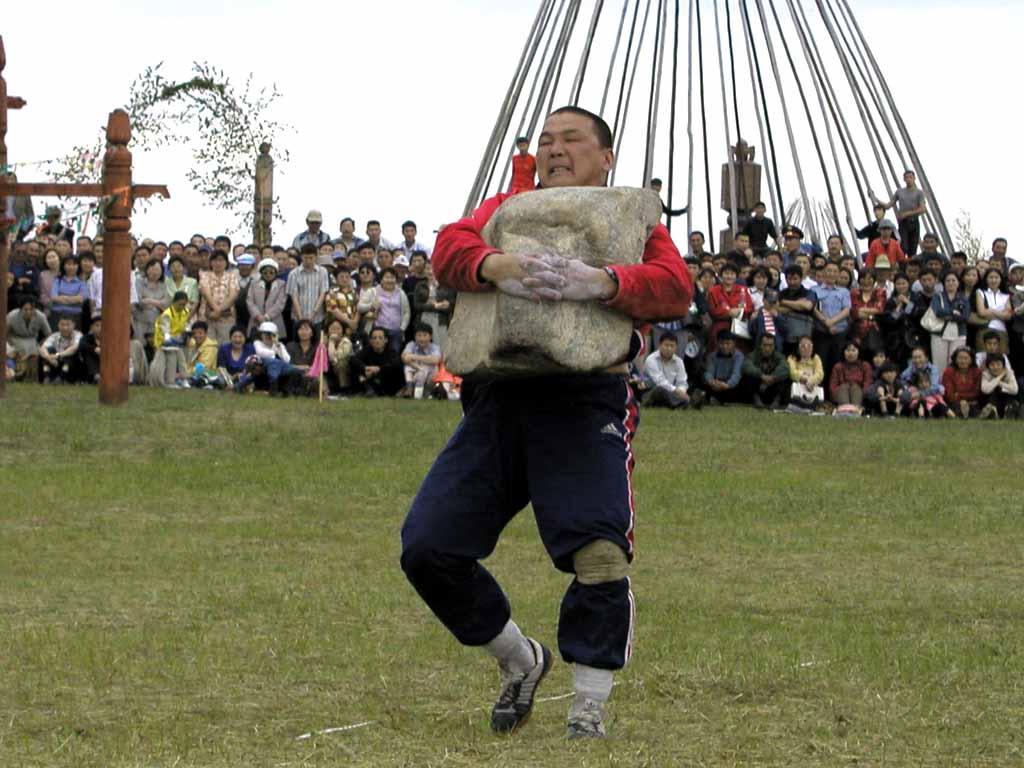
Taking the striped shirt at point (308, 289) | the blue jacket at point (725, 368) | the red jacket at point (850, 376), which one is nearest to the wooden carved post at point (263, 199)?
the striped shirt at point (308, 289)

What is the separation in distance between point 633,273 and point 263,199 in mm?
21279

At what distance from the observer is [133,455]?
41.1 ft

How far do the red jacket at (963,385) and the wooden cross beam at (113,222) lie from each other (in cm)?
697

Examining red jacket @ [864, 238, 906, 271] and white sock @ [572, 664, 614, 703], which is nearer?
white sock @ [572, 664, 614, 703]

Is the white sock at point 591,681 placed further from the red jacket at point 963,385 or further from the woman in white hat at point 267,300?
the woman in white hat at point 267,300

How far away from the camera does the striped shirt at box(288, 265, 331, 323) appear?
695 inches

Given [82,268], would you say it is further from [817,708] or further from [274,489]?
[817,708]

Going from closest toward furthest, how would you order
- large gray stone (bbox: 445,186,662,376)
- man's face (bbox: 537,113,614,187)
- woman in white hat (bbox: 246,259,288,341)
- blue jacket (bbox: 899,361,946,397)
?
large gray stone (bbox: 445,186,662,376)
man's face (bbox: 537,113,614,187)
blue jacket (bbox: 899,361,946,397)
woman in white hat (bbox: 246,259,288,341)

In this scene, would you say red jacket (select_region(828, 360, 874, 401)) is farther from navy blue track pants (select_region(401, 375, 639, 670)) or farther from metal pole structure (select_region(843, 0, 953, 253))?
navy blue track pants (select_region(401, 375, 639, 670))

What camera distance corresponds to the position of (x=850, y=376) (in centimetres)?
1722

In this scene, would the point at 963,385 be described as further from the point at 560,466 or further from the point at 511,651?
the point at 560,466

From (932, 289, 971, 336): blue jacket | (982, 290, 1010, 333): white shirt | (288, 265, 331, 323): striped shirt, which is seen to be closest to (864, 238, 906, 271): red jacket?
(982, 290, 1010, 333): white shirt

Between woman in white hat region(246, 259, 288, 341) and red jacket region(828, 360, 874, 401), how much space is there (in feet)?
16.3

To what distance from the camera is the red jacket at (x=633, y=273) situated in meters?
4.44
